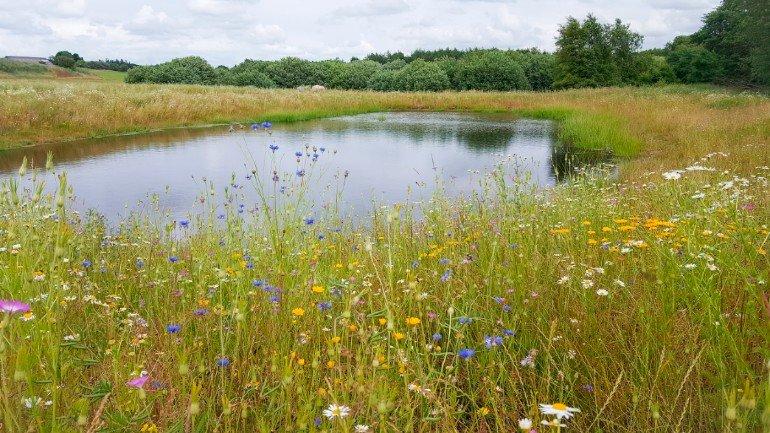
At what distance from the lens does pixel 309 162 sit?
9883mm

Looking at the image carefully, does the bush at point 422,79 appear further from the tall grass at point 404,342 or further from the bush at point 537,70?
the tall grass at point 404,342

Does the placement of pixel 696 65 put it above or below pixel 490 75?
above

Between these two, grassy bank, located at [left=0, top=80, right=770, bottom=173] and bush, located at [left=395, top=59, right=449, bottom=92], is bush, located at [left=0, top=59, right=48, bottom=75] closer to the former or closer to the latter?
grassy bank, located at [left=0, top=80, right=770, bottom=173]

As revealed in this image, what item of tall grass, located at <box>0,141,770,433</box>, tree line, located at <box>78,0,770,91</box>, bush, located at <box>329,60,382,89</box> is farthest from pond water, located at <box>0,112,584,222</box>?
bush, located at <box>329,60,382,89</box>

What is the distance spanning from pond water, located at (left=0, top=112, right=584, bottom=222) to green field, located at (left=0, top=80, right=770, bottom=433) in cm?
208

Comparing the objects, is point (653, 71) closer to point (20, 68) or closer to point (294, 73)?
point (294, 73)

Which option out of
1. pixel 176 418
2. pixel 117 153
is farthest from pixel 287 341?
pixel 117 153

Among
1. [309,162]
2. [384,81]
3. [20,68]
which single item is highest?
[20,68]

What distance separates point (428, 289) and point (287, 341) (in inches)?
33.3

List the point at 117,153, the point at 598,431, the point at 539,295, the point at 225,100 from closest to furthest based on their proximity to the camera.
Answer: the point at 598,431
the point at 539,295
the point at 117,153
the point at 225,100

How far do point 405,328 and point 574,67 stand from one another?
3887 cm

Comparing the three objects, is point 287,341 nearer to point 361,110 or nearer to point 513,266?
point 513,266

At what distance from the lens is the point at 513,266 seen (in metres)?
2.49

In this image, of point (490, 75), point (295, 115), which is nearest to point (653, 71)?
point (490, 75)
